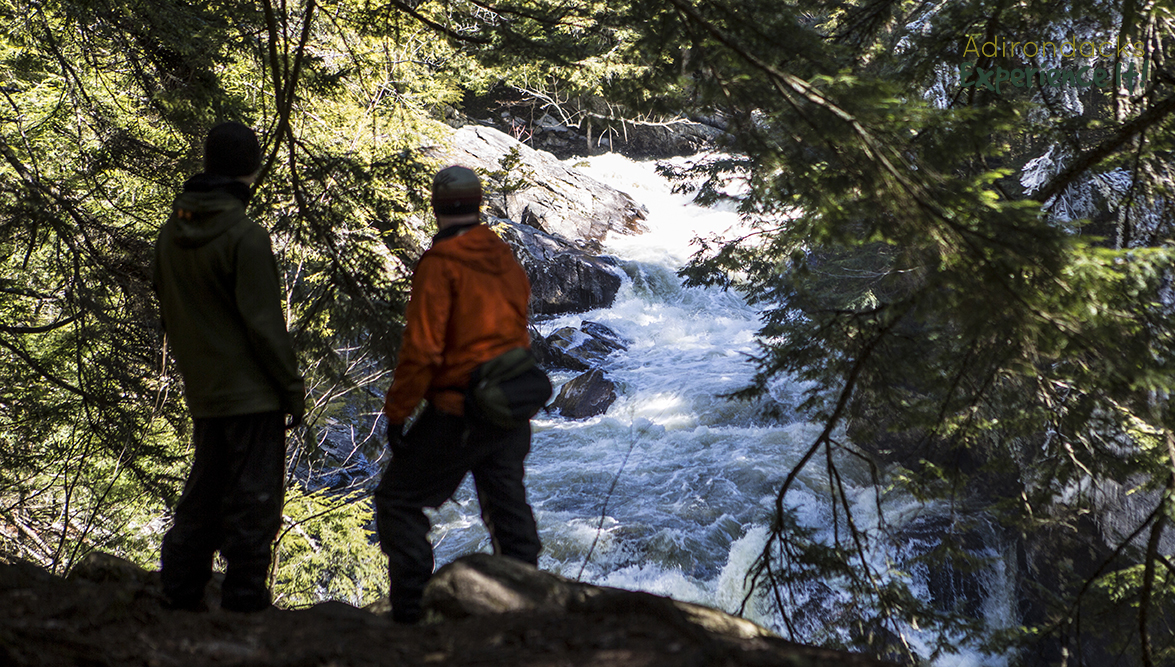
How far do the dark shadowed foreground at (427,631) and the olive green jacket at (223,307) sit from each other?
70 cm

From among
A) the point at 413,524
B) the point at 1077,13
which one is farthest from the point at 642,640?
the point at 1077,13

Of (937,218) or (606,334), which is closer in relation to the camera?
(937,218)

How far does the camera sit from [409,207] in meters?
4.75

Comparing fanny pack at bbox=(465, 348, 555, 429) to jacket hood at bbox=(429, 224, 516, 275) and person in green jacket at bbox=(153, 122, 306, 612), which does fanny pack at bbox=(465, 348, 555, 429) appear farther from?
person in green jacket at bbox=(153, 122, 306, 612)

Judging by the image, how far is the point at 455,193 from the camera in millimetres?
2559

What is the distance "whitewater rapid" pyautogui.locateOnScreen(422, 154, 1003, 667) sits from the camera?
940 cm

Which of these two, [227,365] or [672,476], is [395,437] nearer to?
[227,365]

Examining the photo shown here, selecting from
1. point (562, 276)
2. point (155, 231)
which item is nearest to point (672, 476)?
point (562, 276)

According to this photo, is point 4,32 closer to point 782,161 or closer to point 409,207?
point 409,207

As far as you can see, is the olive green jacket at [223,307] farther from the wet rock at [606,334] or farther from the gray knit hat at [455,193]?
the wet rock at [606,334]

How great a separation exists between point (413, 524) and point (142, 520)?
6.46 m

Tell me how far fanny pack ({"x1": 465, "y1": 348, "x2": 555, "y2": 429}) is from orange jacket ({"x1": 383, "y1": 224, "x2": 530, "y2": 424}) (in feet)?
0.13

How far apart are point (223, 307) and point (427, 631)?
4.29ft

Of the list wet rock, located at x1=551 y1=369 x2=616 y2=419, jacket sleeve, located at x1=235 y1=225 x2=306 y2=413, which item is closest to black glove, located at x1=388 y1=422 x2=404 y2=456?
jacket sleeve, located at x1=235 y1=225 x2=306 y2=413
